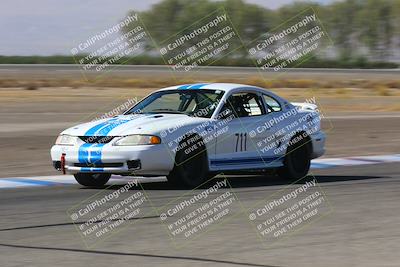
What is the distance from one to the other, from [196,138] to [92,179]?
68.4 inches

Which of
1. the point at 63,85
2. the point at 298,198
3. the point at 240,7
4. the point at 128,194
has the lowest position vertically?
the point at 240,7

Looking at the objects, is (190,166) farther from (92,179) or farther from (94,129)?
(92,179)

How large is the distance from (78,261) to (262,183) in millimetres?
6220

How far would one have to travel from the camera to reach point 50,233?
852cm

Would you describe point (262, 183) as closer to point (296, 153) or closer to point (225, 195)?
point (296, 153)

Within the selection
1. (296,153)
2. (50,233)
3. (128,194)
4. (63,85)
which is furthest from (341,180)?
(63,85)

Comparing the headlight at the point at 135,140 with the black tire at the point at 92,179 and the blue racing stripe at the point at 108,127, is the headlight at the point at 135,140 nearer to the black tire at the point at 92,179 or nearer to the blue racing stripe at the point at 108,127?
the blue racing stripe at the point at 108,127

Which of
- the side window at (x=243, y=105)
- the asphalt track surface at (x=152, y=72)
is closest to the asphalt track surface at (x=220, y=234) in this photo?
the side window at (x=243, y=105)

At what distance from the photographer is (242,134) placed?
1255 cm

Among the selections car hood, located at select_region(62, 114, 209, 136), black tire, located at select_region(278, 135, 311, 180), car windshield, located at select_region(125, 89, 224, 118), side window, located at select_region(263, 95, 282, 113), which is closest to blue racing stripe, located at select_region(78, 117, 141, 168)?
car hood, located at select_region(62, 114, 209, 136)

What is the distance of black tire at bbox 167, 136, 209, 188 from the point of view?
1170 cm

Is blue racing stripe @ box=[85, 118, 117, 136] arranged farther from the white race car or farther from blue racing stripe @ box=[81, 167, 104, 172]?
blue racing stripe @ box=[81, 167, 104, 172]

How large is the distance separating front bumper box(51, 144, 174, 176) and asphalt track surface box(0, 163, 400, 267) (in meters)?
0.34

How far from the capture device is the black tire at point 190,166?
11697 mm
